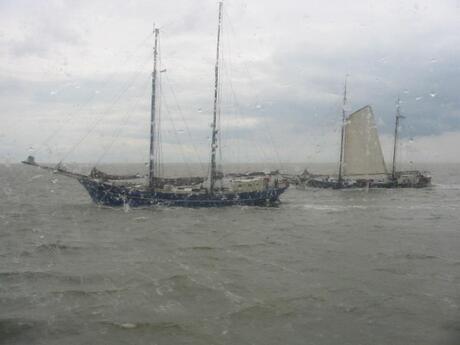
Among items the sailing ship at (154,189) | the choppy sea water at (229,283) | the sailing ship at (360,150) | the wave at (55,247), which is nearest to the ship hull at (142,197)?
the sailing ship at (154,189)

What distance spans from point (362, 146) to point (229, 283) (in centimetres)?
6443

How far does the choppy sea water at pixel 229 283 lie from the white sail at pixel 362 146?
1661 inches

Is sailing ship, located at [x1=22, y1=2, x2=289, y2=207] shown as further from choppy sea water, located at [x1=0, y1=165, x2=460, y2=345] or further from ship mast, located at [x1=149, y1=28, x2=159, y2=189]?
choppy sea water, located at [x1=0, y1=165, x2=460, y2=345]

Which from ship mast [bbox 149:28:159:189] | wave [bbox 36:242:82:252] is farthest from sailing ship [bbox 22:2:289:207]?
wave [bbox 36:242:82:252]

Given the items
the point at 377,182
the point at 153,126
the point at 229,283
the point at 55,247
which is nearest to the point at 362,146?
the point at 377,182

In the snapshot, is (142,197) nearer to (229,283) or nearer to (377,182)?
(229,283)

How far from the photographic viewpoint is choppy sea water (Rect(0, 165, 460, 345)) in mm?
15109

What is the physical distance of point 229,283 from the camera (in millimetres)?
20391

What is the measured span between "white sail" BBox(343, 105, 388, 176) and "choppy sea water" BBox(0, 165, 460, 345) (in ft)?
138

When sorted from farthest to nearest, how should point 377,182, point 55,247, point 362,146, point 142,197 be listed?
point 377,182
point 362,146
point 142,197
point 55,247

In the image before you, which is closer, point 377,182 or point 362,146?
point 362,146

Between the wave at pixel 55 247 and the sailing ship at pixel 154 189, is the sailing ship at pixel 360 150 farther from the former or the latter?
Answer: the wave at pixel 55 247

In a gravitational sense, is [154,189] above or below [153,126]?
below

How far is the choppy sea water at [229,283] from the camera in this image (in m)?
15.1
